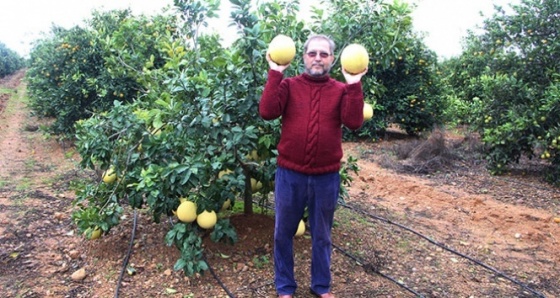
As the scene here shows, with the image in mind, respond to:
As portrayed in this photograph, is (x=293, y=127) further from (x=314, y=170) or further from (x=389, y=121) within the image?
(x=389, y=121)

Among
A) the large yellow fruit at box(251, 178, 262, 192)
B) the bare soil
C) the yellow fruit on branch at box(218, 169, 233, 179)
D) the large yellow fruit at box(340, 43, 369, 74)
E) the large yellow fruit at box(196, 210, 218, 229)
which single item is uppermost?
the large yellow fruit at box(340, 43, 369, 74)

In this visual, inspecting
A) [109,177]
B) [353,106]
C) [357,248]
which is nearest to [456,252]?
[357,248]

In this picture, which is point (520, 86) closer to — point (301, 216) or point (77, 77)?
point (301, 216)

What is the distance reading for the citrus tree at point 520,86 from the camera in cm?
644

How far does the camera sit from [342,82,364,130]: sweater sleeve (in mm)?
2607

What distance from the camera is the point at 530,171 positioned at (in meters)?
7.32

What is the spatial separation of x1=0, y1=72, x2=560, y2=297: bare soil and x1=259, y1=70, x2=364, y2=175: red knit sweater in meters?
1.13

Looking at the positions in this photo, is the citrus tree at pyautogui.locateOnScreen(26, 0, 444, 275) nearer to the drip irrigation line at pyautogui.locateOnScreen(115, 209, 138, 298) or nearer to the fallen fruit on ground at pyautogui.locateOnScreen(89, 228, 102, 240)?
the fallen fruit on ground at pyautogui.locateOnScreen(89, 228, 102, 240)

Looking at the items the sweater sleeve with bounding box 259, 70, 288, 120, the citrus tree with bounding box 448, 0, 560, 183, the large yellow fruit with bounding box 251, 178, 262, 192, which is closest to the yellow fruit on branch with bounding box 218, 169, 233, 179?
the large yellow fruit with bounding box 251, 178, 262, 192

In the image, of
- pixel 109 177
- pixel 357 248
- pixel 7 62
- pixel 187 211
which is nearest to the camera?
pixel 187 211

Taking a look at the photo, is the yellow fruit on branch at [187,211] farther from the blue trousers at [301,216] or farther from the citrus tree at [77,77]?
the citrus tree at [77,77]

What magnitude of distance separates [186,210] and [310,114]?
1.16m

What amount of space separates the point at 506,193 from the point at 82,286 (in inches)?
212

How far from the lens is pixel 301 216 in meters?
2.96
